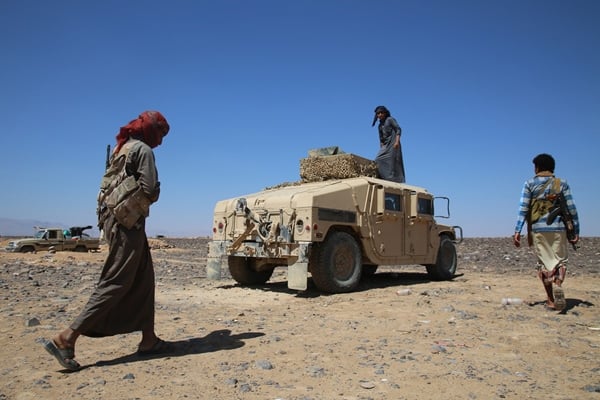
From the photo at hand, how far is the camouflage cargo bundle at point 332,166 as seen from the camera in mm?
8617

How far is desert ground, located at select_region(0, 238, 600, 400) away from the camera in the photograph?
113 inches

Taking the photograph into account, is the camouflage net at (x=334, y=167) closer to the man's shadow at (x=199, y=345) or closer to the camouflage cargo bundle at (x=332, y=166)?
the camouflage cargo bundle at (x=332, y=166)

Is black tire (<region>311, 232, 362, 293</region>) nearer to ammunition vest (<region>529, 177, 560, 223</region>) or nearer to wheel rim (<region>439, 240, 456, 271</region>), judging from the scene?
ammunition vest (<region>529, 177, 560, 223</region>)

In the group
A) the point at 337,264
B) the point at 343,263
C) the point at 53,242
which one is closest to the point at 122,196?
the point at 337,264

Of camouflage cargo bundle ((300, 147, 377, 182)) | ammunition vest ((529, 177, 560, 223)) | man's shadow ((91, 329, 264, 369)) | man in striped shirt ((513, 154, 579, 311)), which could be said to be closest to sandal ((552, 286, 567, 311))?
man in striped shirt ((513, 154, 579, 311))

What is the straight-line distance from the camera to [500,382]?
2977 millimetres

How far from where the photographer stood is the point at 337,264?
7320mm

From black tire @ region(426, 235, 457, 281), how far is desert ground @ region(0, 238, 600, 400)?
8.74ft

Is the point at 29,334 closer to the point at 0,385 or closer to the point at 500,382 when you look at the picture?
the point at 0,385

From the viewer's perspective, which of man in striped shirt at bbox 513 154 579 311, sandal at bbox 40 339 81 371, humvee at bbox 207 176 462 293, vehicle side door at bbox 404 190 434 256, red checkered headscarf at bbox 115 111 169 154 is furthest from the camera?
vehicle side door at bbox 404 190 434 256

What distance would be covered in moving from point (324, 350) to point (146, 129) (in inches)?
91.9

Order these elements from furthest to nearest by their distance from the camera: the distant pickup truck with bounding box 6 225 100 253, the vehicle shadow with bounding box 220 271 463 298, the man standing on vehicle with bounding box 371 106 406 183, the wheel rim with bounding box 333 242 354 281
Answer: the distant pickup truck with bounding box 6 225 100 253, the man standing on vehicle with bounding box 371 106 406 183, the vehicle shadow with bounding box 220 271 463 298, the wheel rim with bounding box 333 242 354 281

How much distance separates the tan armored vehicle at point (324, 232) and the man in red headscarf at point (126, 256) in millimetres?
3250

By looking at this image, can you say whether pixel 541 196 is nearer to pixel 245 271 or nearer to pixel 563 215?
pixel 563 215
